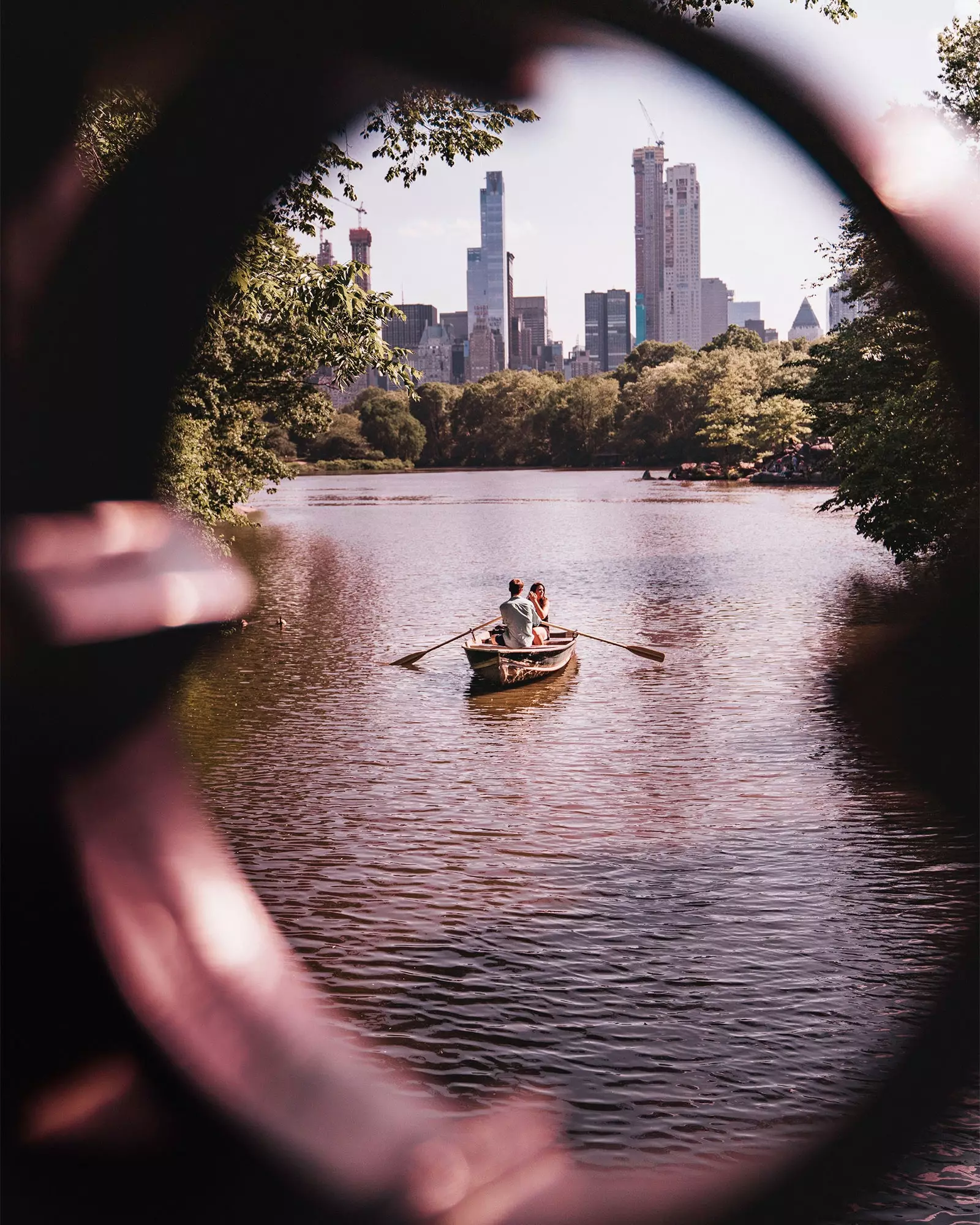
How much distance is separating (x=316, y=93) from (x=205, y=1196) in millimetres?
4055

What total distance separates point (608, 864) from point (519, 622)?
8.24 meters

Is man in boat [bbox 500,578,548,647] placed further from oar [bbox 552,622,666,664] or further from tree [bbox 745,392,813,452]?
tree [bbox 745,392,813,452]

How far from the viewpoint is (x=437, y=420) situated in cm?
12531

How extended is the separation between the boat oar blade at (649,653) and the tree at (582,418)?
9305cm

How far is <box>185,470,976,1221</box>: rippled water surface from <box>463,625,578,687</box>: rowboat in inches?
11.9

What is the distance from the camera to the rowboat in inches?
685

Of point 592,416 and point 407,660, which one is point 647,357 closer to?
point 592,416

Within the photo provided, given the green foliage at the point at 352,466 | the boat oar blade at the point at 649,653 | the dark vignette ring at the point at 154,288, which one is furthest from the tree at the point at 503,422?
the dark vignette ring at the point at 154,288

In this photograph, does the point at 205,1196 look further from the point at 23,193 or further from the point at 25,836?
the point at 23,193

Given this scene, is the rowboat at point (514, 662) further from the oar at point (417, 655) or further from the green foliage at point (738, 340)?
the green foliage at point (738, 340)

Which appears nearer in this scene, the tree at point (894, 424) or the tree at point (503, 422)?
the tree at point (894, 424)

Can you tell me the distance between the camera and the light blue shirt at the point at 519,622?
58.5ft

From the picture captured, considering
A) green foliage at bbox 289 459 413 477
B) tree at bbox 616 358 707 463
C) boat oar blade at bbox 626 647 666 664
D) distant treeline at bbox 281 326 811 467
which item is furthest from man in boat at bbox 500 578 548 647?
green foliage at bbox 289 459 413 477

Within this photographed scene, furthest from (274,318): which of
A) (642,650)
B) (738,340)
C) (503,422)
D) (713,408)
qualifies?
(738,340)
